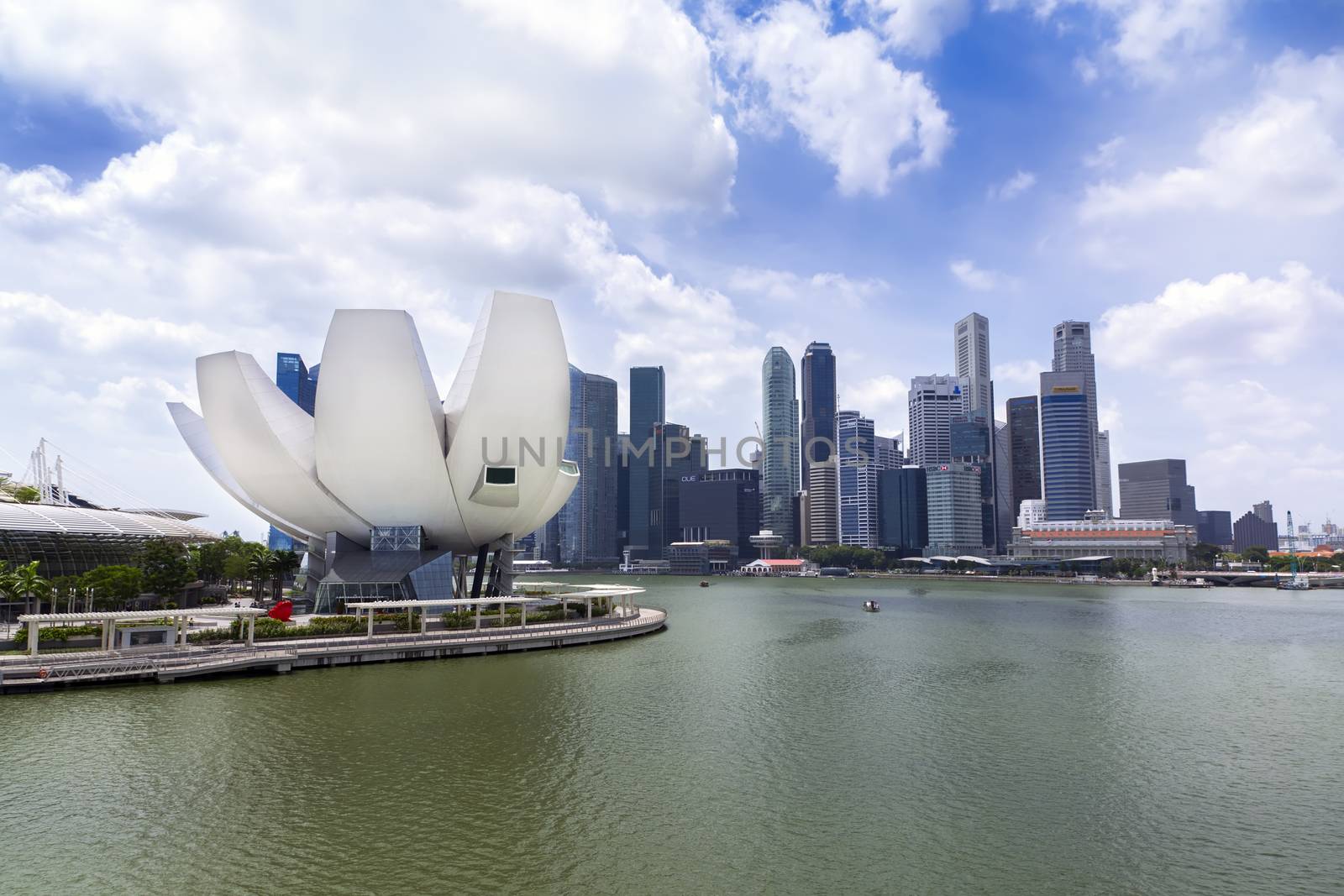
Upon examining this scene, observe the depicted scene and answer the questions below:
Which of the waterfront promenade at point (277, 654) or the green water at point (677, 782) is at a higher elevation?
the waterfront promenade at point (277, 654)

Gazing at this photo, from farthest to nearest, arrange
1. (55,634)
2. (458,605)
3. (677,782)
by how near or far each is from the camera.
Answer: (458,605) < (55,634) < (677,782)

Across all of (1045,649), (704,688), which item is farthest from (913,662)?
(704,688)

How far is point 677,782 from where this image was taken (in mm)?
17062

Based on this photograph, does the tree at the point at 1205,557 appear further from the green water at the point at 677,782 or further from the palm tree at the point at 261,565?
the palm tree at the point at 261,565

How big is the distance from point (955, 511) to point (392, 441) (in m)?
168

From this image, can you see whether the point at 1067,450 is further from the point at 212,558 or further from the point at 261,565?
the point at 212,558

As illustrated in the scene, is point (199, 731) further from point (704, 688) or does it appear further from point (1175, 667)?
point (1175, 667)

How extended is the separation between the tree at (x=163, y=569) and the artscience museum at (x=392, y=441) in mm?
4742

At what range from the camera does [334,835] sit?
1374 cm

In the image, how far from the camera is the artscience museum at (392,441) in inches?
1563

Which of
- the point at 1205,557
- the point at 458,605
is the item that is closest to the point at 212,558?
the point at 458,605

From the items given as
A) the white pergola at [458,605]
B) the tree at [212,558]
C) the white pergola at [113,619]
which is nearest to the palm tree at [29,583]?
the white pergola at [113,619]

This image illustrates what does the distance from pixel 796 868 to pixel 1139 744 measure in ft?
44.2

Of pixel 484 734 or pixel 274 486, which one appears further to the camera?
pixel 274 486
